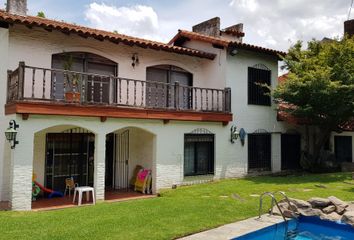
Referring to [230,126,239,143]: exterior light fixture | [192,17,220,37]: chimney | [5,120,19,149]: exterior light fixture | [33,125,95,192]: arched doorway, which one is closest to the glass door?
[33,125,95,192]: arched doorway

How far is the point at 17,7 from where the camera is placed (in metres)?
12.7

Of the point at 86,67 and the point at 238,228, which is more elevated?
the point at 86,67

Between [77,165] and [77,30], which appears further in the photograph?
[77,165]

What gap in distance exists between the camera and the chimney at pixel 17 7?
12531mm

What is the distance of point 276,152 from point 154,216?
10.7 m

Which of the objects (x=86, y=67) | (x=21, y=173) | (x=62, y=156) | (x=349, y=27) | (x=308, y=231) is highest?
(x=349, y=27)

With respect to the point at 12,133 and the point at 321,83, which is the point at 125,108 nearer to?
the point at 12,133

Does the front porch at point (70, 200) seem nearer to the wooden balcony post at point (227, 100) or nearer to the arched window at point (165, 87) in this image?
the arched window at point (165, 87)

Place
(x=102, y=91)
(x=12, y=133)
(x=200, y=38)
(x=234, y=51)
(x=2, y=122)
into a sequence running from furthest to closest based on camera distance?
(x=200, y=38) < (x=234, y=51) < (x=102, y=91) < (x=2, y=122) < (x=12, y=133)

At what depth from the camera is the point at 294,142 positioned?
1917 cm

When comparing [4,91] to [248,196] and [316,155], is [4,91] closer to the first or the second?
[248,196]

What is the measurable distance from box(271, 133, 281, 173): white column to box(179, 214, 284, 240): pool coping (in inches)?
343

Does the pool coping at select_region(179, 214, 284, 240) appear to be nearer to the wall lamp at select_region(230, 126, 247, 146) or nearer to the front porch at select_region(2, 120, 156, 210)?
the front porch at select_region(2, 120, 156, 210)

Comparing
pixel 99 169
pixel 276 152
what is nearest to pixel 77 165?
pixel 99 169
